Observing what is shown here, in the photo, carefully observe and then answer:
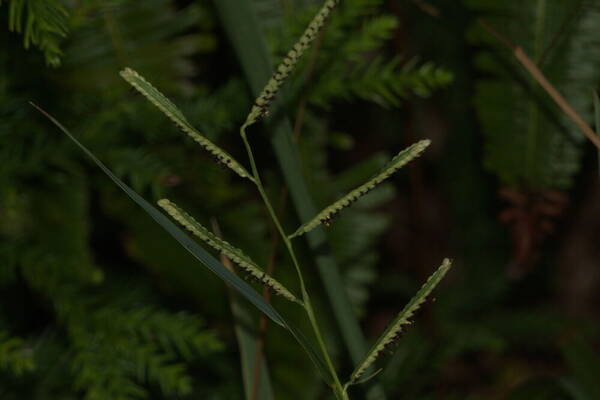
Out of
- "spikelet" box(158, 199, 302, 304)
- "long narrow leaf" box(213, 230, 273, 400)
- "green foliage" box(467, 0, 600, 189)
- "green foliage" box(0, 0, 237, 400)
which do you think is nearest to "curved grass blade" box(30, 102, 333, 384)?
"spikelet" box(158, 199, 302, 304)

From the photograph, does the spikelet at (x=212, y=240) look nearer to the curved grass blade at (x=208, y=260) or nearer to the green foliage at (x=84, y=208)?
the curved grass blade at (x=208, y=260)

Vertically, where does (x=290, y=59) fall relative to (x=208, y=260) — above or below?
above

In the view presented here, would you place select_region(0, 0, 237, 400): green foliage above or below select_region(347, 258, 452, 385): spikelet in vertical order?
below

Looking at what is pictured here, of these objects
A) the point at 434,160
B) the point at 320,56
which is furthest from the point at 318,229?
the point at 434,160

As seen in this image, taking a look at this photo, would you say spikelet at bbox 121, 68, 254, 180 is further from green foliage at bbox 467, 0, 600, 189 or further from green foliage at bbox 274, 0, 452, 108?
green foliage at bbox 467, 0, 600, 189

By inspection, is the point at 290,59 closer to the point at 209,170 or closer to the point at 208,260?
the point at 208,260

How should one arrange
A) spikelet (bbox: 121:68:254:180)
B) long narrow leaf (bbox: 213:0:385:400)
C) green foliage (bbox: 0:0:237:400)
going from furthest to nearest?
green foliage (bbox: 0:0:237:400), long narrow leaf (bbox: 213:0:385:400), spikelet (bbox: 121:68:254:180)

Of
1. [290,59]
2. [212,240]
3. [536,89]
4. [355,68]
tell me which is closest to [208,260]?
[212,240]

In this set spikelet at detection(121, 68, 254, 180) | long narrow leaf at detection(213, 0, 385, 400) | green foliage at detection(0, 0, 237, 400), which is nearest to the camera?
spikelet at detection(121, 68, 254, 180)

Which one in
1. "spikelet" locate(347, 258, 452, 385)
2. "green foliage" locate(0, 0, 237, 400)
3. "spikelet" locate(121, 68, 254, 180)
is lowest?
"green foliage" locate(0, 0, 237, 400)
